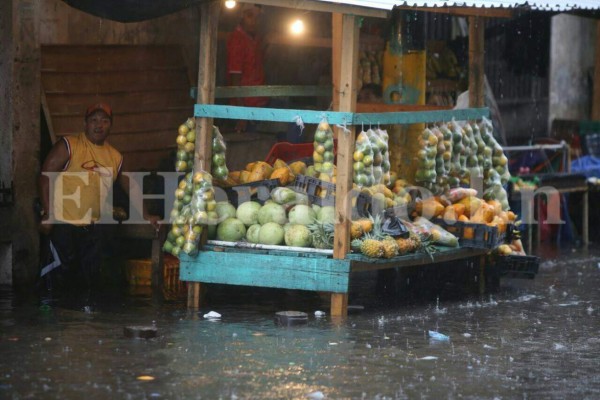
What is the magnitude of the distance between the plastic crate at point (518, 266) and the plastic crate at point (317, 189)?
97.6 inches

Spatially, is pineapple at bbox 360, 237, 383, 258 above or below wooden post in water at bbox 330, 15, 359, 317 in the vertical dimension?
below

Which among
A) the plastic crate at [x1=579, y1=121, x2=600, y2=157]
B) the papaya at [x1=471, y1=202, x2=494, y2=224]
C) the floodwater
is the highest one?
the plastic crate at [x1=579, y1=121, x2=600, y2=157]

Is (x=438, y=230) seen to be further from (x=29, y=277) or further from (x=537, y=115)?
(x=537, y=115)

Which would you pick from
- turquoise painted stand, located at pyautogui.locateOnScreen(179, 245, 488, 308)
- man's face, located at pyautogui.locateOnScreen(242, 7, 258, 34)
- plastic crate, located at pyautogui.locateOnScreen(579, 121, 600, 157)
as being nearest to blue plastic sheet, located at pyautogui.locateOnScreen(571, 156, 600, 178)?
plastic crate, located at pyautogui.locateOnScreen(579, 121, 600, 157)

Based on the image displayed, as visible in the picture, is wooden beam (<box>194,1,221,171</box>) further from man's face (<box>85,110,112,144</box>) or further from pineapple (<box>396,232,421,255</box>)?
pineapple (<box>396,232,421,255</box>)

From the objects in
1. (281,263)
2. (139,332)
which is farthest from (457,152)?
(139,332)

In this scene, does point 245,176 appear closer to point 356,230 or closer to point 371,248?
point 356,230

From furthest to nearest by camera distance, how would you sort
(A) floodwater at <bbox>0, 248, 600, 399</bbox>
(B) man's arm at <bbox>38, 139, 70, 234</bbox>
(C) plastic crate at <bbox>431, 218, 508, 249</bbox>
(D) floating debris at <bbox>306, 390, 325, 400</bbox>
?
(C) plastic crate at <bbox>431, 218, 508, 249</bbox>, (B) man's arm at <bbox>38, 139, 70, 234</bbox>, (A) floodwater at <bbox>0, 248, 600, 399</bbox>, (D) floating debris at <bbox>306, 390, 325, 400</bbox>

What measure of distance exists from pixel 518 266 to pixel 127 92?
4654 mm

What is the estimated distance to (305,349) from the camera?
8.27 m

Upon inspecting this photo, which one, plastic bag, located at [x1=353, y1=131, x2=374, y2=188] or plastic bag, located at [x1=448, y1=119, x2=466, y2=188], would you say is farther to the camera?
plastic bag, located at [x1=448, y1=119, x2=466, y2=188]

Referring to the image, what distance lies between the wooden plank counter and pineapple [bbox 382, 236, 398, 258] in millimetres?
68

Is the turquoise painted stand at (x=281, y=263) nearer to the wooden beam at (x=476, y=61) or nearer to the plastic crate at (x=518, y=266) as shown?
the plastic crate at (x=518, y=266)

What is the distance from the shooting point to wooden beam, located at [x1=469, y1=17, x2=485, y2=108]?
454 inches
